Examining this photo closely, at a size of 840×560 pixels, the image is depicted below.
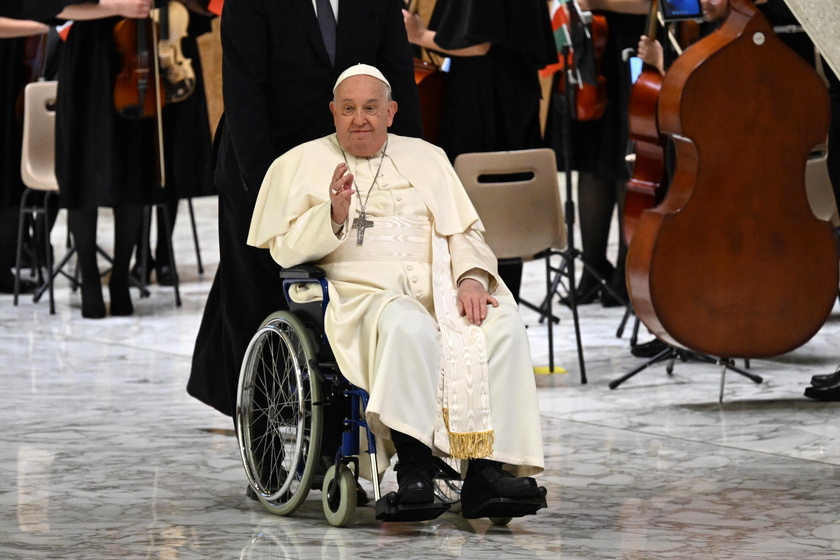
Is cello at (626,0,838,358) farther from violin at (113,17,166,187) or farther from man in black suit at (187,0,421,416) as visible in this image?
violin at (113,17,166,187)

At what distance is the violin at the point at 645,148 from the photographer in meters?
4.85

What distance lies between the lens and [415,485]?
3.20 metres

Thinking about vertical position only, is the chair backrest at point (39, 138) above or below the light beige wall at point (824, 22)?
below

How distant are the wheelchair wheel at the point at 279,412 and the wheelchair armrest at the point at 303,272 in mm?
88

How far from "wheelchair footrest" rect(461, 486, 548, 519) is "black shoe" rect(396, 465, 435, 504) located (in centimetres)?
12

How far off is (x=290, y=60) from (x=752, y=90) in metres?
1.55

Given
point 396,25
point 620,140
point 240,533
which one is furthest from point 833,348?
point 240,533

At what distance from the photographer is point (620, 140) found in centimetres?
675

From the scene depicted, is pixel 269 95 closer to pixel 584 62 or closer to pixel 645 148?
pixel 645 148

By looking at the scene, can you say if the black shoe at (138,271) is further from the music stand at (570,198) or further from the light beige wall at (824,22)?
the light beige wall at (824,22)

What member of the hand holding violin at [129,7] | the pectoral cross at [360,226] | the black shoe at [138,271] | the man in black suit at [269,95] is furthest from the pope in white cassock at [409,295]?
the black shoe at [138,271]

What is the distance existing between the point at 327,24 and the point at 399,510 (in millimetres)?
1366

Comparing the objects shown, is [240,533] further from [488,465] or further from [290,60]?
[290,60]

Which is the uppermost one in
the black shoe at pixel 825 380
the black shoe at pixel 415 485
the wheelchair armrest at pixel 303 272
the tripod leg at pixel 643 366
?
the wheelchair armrest at pixel 303 272
